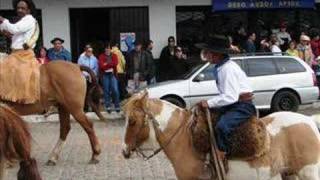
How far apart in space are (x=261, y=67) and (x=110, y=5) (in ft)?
17.1

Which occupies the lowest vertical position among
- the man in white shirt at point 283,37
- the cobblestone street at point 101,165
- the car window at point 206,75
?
the cobblestone street at point 101,165

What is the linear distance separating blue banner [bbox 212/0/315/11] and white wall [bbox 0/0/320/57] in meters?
0.38

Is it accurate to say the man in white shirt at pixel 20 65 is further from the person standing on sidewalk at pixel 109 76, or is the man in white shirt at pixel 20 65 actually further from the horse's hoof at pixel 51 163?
the person standing on sidewalk at pixel 109 76

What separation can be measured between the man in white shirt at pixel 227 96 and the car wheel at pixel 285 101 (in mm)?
12119

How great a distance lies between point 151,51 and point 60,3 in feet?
10.2

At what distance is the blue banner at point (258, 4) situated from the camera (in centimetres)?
2106

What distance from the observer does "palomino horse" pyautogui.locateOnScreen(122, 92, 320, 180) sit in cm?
593

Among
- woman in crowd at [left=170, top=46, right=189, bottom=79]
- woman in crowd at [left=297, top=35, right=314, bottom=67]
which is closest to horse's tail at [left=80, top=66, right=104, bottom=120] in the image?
woman in crowd at [left=170, top=46, right=189, bottom=79]

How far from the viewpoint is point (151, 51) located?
2027cm

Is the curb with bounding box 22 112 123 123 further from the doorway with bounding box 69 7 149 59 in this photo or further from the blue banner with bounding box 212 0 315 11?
the blue banner with bounding box 212 0 315 11

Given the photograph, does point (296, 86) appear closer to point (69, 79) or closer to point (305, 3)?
point (305, 3)

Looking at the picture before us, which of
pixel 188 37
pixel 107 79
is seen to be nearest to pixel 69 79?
pixel 107 79

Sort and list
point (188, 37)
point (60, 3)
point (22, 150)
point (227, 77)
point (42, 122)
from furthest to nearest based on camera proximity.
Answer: point (188, 37), point (60, 3), point (42, 122), point (227, 77), point (22, 150)

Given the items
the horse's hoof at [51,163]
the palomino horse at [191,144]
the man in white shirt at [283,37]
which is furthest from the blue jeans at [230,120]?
the man in white shirt at [283,37]
